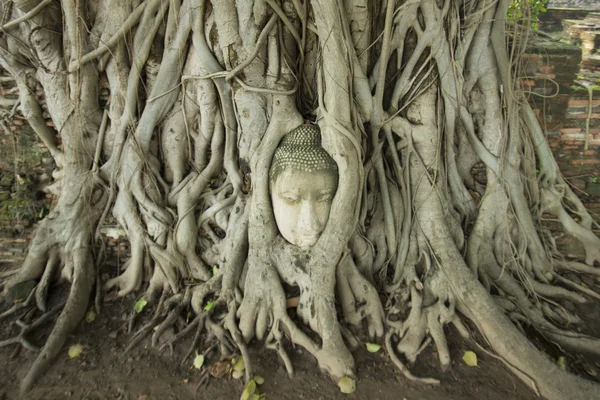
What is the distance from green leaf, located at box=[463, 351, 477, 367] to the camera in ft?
6.65

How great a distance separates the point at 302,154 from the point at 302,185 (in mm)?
202

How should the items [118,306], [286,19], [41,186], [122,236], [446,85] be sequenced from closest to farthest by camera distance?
[286,19]
[446,85]
[118,306]
[122,236]
[41,186]

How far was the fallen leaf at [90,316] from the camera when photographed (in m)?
2.43

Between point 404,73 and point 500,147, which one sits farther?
point 500,147

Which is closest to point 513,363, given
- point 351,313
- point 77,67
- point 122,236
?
point 351,313

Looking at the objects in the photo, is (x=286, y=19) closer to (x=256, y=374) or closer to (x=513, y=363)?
(x=256, y=374)

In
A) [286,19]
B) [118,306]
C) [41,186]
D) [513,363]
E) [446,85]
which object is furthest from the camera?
[41,186]

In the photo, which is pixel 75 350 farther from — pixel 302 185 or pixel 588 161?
pixel 588 161

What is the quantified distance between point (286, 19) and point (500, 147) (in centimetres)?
182

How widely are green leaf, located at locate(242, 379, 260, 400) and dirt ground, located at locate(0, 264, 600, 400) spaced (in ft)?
0.19

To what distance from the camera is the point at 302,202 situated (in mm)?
2176

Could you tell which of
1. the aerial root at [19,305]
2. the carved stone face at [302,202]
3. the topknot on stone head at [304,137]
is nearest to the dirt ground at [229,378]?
the aerial root at [19,305]

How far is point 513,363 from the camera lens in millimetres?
1987

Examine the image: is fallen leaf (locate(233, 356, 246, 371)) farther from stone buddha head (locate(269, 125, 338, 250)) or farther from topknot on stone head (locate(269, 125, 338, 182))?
topknot on stone head (locate(269, 125, 338, 182))
